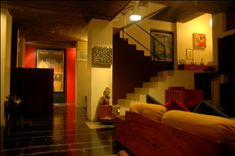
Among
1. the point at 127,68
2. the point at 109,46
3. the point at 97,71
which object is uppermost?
the point at 109,46

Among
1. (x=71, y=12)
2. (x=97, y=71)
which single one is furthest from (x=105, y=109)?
(x=71, y=12)

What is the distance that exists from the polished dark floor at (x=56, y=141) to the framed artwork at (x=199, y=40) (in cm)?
508

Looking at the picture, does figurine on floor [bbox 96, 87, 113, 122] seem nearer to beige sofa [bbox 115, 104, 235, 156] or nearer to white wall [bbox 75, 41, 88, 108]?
beige sofa [bbox 115, 104, 235, 156]

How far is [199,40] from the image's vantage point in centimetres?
744

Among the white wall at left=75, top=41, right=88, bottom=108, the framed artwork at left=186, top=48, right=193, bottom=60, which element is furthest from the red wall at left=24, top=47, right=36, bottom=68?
the framed artwork at left=186, top=48, right=193, bottom=60

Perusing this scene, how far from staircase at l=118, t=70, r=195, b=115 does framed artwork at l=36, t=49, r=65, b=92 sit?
4.59 meters

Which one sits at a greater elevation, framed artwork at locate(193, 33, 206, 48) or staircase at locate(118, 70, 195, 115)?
framed artwork at locate(193, 33, 206, 48)

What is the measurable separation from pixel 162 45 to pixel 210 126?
615 cm

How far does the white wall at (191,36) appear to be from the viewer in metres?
7.16

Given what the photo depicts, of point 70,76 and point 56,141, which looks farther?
point 70,76

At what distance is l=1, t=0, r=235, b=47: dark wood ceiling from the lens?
410 cm

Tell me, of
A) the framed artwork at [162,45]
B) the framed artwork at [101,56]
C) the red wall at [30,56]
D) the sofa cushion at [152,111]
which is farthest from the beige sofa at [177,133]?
the red wall at [30,56]

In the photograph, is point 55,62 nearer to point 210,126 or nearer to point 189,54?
point 189,54

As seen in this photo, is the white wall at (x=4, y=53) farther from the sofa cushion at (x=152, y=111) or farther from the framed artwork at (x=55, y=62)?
the framed artwork at (x=55, y=62)
